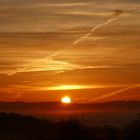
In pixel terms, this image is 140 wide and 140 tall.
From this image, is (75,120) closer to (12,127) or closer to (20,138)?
(20,138)

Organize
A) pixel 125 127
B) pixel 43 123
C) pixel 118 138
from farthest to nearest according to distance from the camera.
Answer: pixel 43 123 < pixel 125 127 < pixel 118 138

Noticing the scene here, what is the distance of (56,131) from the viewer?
7675cm

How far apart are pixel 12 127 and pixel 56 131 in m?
13.4

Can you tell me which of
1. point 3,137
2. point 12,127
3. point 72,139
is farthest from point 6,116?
point 72,139

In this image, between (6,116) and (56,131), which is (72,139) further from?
(6,116)

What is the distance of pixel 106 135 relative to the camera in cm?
7494

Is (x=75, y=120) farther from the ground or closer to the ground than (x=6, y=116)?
closer to the ground

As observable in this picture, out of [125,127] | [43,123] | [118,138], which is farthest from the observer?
[43,123]

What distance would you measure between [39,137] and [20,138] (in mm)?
2818

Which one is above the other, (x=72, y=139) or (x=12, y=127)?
(x=12, y=127)

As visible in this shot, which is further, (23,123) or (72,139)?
(23,123)

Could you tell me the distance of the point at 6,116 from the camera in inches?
3551

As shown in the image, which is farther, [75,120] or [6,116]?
[6,116]

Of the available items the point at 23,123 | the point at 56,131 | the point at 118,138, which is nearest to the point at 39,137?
the point at 56,131
